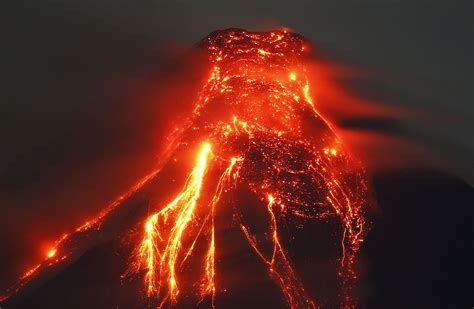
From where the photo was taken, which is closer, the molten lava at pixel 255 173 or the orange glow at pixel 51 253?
the molten lava at pixel 255 173

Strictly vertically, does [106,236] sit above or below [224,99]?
below

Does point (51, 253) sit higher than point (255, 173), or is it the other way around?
point (255, 173)

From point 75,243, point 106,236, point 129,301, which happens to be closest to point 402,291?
point 129,301

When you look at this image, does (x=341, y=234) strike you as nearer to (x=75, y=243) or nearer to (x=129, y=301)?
(x=129, y=301)

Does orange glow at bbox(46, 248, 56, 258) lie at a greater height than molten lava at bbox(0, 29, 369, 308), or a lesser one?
lesser

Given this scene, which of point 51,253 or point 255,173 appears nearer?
point 51,253

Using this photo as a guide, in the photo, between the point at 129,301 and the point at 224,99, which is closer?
the point at 129,301

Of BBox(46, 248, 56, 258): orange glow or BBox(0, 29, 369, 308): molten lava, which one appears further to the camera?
BBox(46, 248, 56, 258): orange glow

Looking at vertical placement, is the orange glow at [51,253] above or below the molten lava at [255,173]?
below
